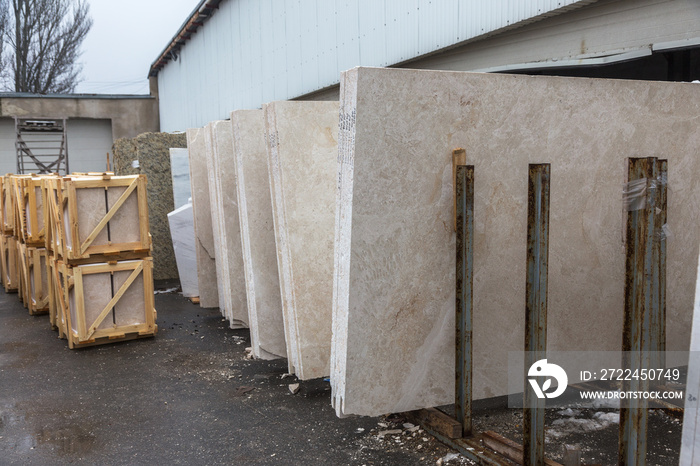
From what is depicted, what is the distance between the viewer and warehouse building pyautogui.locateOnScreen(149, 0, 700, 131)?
4513 millimetres

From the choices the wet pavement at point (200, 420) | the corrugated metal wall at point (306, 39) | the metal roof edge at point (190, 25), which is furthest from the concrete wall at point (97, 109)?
the wet pavement at point (200, 420)

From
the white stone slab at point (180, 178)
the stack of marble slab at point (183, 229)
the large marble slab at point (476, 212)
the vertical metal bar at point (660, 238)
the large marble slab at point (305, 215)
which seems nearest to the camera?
the vertical metal bar at point (660, 238)

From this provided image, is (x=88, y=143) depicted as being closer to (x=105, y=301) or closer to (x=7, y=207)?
(x=7, y=207)

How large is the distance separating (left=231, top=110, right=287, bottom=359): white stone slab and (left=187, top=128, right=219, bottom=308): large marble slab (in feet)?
7.21

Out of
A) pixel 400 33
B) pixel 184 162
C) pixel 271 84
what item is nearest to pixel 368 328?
pixel 400 33

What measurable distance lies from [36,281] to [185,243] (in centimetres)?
186

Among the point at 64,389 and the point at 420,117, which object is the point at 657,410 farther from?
the point at 64,389

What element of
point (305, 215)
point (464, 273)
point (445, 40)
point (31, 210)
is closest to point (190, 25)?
point (31, 210)

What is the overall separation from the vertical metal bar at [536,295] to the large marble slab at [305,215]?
6.18 ft

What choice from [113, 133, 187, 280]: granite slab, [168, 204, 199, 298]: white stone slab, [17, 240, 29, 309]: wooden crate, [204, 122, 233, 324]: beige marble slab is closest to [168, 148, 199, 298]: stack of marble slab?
[168, 204, 199, 298]: white stone slab

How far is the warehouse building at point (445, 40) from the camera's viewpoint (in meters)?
4.51

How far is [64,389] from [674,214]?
4.74 metres

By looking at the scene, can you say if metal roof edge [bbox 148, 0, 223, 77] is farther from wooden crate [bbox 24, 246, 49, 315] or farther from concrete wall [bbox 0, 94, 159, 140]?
wooden crate [bbox 24, 246, 49, 315]

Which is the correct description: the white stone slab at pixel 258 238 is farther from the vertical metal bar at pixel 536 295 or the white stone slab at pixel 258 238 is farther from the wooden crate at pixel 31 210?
the wooden crate at pixel 31 210
